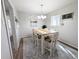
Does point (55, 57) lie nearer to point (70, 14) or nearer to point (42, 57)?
point (42, 57)

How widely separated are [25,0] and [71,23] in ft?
9.49

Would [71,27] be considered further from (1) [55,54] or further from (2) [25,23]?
(2) [25,23]

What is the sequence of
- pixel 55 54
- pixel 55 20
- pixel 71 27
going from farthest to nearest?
1. pixel 55 20
2. pixel 71 27
3. pixel 55 54

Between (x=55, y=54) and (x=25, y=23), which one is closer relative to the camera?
(x=55, y=54)

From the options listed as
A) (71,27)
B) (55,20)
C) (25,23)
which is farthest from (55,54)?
(25,23)

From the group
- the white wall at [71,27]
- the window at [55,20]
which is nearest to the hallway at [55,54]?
the white wall at [71,27]

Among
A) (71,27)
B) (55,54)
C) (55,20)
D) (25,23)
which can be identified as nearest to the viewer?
(55,54)

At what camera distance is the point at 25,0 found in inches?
175

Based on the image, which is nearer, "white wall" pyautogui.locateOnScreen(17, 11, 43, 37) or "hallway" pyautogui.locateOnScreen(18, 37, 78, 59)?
"hallway" pyautogui.locateOnScreen(18, 37, 78, 59)

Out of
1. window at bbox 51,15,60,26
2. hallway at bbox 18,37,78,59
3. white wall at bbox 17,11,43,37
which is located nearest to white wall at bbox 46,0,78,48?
hallway at bbox 18,37,78,59

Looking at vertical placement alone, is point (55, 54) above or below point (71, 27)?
below

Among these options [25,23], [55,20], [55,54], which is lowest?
[55,54]

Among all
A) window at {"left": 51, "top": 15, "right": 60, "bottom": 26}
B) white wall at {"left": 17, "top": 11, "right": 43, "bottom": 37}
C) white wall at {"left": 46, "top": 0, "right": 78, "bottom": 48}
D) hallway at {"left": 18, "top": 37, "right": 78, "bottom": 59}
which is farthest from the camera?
white wall at {"left": 17, "top": 11, "right": 43, "bottom": 37}

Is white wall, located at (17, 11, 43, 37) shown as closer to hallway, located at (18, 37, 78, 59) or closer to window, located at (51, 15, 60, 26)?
window, located at (51, 15, 60, 26)
